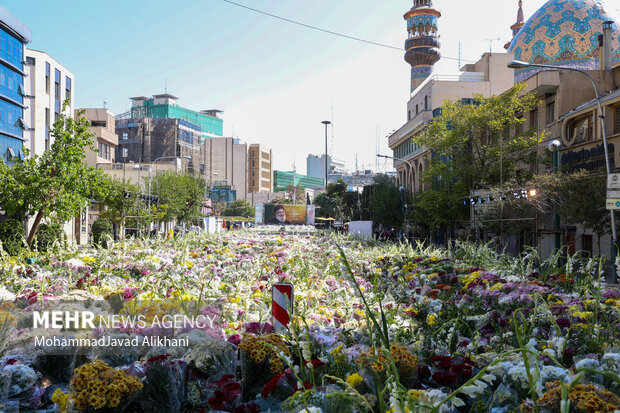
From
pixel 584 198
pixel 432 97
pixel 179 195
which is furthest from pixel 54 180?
pixel 432 97

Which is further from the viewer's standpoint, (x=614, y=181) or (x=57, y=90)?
(x=57, y=90)

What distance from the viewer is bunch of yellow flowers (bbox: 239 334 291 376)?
3.87 m

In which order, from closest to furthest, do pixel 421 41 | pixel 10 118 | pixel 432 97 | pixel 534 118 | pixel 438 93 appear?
pixel 534 118 → pixel 10 118 → pixel 438 93 → pixel 432 97 → pixel 421 41

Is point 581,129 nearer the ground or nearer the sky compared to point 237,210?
nearer the sky

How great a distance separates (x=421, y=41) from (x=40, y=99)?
67.6m

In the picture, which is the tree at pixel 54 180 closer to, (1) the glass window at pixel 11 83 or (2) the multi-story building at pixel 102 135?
(1) the glass window at pixel 11 83

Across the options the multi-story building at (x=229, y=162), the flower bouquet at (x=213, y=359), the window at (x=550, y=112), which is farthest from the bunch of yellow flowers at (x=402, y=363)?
the multi-story building at (x=229, y=162)

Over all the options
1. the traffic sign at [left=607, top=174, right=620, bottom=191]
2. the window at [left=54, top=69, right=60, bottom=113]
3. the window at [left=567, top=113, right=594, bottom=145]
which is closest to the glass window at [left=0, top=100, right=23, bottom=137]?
the window at [left=54, top=69, right=60, bottom=113]

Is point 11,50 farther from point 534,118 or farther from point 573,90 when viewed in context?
point 573,90

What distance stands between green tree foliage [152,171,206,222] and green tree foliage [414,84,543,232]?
2070 cm

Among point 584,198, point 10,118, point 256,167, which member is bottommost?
point 584,198

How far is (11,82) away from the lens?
4312 centimetres

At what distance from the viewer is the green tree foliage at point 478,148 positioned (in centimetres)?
2970

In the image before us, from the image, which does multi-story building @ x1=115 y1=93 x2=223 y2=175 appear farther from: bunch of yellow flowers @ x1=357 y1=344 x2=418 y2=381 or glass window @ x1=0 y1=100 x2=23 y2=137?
bunch of yellow flowers @ x1=357 y1=344 x2=418 y2=381
